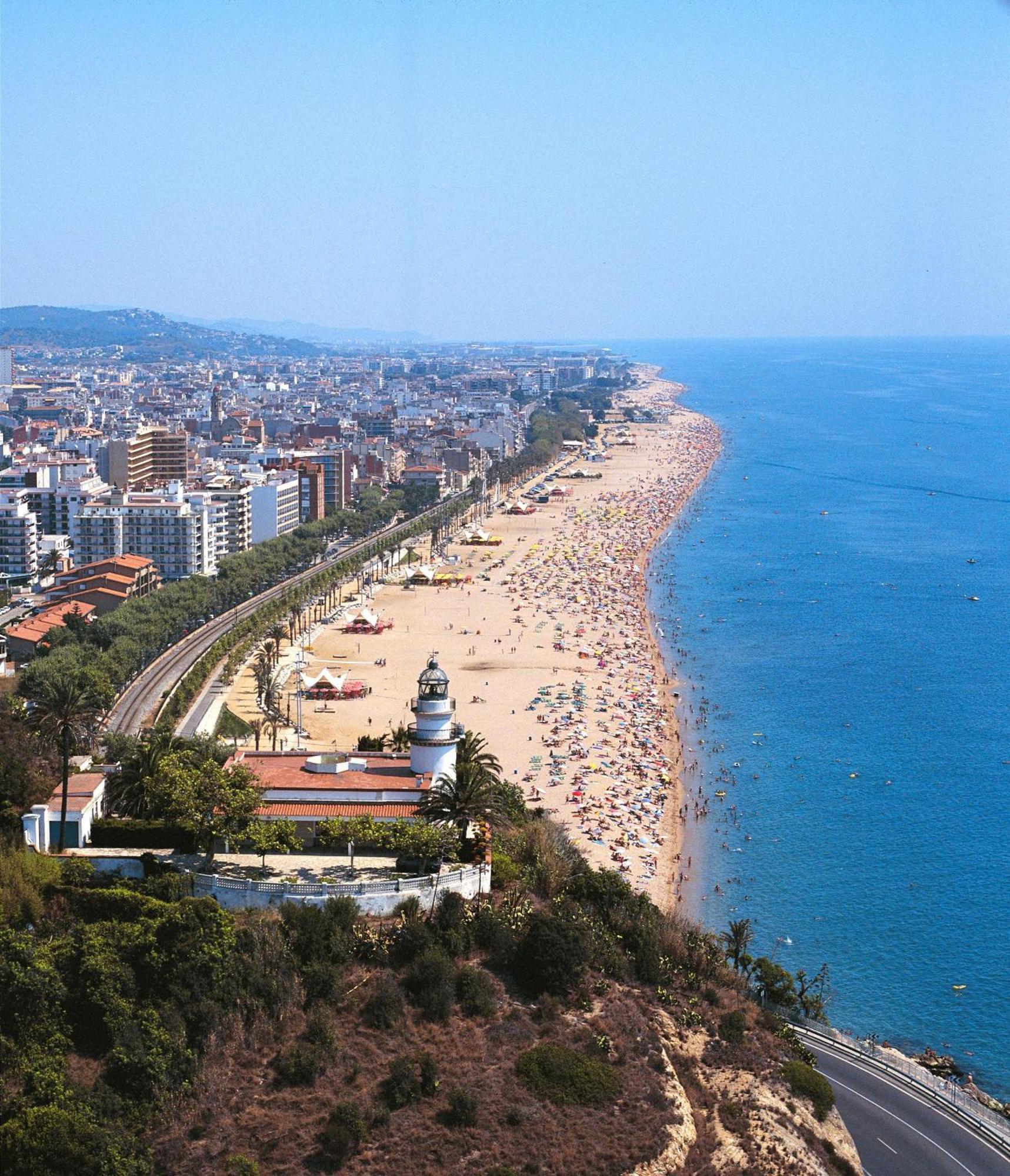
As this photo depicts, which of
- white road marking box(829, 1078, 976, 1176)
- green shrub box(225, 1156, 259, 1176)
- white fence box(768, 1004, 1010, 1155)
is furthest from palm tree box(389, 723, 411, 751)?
green shrub box(225, 1156, 259, 1176)

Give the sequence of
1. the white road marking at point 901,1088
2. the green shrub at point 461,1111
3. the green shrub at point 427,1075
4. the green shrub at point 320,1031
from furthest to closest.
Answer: the white road marking at point 901,1088, the green shrub at point 320,1031, the green shrub at point 427,1075, the green shrub at point 461,1111

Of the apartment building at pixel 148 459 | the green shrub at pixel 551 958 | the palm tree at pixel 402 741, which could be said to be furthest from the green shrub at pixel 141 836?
the apartment building at pixel 148 459

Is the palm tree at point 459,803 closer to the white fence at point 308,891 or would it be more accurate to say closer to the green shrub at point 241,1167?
the white fence at point 308,891

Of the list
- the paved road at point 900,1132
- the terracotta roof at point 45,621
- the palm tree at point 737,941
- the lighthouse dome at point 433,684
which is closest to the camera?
the paved road at point 900,1132

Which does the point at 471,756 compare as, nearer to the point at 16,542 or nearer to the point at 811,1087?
the point at 811,1087

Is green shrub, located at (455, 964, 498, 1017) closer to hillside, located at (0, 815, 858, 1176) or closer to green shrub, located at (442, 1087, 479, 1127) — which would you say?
hillside, located at (0, 815, 858, 1176)

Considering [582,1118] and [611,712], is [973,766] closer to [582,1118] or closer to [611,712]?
[611,712]
